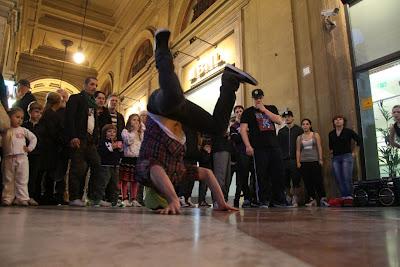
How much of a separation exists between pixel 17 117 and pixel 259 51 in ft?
16.9

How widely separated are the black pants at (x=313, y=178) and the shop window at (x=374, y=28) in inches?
86.6

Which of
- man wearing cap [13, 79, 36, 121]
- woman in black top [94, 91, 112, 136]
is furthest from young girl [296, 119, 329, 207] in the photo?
man wearing cap [13, 79, 36, 121]

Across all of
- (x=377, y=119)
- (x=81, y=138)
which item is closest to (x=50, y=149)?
(x=81, y=138)

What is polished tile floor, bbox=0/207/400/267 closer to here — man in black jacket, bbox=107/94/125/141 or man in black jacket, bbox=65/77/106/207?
man in black jacket, bbox=65/77/106/207

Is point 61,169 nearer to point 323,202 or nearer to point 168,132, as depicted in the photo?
point 168,132

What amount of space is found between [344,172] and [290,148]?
1.02 meters

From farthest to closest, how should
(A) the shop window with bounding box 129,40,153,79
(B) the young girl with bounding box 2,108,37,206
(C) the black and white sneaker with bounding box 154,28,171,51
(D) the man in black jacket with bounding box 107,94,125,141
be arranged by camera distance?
(A) the shop window with bounding box 129,40,153,79 < (D) the man in black jacket with bounding box 107,94,125,141 < (B) the young girl with bounding box 2,108,37,206 < (C) the black and white sneaker with bounding box 154,28,171,51

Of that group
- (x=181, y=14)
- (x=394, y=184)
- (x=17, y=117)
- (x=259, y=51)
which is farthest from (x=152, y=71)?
(x=394, y=184)

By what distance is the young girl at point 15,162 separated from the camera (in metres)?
4.27

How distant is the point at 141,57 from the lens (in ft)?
47.4

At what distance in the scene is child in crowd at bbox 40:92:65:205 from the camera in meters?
4.68

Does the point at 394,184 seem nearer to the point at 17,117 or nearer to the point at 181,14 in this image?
the point at 17,117

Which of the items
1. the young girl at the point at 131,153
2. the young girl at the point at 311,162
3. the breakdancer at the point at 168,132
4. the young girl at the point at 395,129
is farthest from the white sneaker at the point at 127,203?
the young girl at the point at 395,129

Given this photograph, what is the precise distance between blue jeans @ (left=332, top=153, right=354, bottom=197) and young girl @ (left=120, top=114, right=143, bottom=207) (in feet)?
9.97
